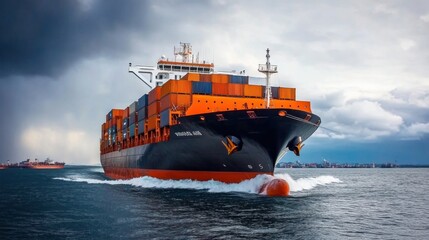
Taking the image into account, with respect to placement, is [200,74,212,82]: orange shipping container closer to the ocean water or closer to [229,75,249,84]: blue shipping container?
[229,75,249,84]: blue shipping container

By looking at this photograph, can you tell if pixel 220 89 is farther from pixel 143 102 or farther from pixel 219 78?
pixel 143 102

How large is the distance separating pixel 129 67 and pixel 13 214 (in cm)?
3588

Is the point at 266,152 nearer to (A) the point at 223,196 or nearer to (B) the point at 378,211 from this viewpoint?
(A) the point at 223,196

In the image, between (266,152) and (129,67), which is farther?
(129,67)

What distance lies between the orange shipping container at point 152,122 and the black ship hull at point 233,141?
4696 millimetres

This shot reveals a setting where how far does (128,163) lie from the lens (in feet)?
163

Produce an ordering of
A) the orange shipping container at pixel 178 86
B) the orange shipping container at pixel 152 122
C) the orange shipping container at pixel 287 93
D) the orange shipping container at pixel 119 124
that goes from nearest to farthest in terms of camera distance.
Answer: the orange shipping container at pixel 178 86, the orange shipping container at pixel 287 93, the orange shipping container at pixel 152 122, the orange shipping container at pixel 119 124

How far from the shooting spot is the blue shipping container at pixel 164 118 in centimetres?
3441

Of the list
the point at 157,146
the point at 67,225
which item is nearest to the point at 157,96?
the point at 157,146

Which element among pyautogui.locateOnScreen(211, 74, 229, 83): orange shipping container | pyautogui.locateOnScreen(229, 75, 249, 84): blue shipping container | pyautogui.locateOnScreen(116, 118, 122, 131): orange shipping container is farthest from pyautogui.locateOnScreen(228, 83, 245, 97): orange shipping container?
pyautogui.locateOnScreen(116, 118, 122, 131): orange shipping container

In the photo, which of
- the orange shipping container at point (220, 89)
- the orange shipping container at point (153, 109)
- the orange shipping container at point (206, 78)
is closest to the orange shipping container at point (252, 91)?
the orange shipping container at point (220, 89)

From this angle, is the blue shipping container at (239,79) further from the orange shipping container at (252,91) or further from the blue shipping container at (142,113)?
the blue shipping container at (142,113)

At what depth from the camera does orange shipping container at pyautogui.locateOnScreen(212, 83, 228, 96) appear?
115 ft

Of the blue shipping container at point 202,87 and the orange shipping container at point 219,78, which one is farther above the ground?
the orange shipping container at point 219,78
